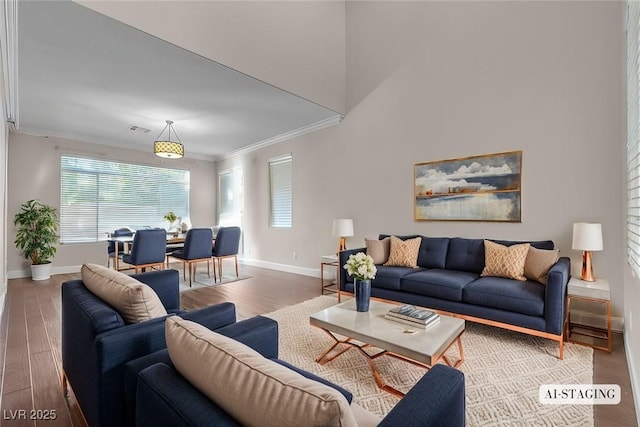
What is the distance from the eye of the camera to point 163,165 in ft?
23.2

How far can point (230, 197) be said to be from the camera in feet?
24.7

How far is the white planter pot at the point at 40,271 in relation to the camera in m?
5.07

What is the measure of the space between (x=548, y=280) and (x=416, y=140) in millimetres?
2335

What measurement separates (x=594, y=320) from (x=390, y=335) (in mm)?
2413

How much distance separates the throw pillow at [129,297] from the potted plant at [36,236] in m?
5.00

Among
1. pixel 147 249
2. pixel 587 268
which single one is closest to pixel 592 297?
pixel 587 268

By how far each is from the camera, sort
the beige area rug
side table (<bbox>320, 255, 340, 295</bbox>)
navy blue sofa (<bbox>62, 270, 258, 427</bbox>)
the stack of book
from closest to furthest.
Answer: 1. navy blue sofa (<bbox>62, 270, 258, 427</bbox>)
2. the beige area rug
3. the stack of book
4. side table (<bbox>320, 255, 340, 295</bbox>)

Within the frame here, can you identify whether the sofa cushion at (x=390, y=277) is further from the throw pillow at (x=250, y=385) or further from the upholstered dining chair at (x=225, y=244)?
the upholstered dining chair at (x=225, y=244)

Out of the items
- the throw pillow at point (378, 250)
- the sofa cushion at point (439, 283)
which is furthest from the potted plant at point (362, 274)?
the throw pillow at point (378, 250)

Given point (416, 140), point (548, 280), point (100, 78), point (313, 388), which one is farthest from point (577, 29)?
point (100, 78)

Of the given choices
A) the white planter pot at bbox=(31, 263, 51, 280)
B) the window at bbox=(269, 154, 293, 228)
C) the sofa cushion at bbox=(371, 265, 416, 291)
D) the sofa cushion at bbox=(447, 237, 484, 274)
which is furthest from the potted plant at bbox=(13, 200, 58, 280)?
the sofa cushion at bbox=(447, 237, 484, 274)

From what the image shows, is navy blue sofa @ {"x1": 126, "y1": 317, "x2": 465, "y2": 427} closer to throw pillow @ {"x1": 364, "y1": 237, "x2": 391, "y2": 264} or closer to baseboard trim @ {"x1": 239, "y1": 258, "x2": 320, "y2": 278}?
throw pillow @ {"x1": 364, "y1": 237, "x2": 391, "y2": 264}

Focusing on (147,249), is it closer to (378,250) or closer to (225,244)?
(225,244)

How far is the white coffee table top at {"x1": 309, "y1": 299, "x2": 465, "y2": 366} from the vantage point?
1747 millimetres
